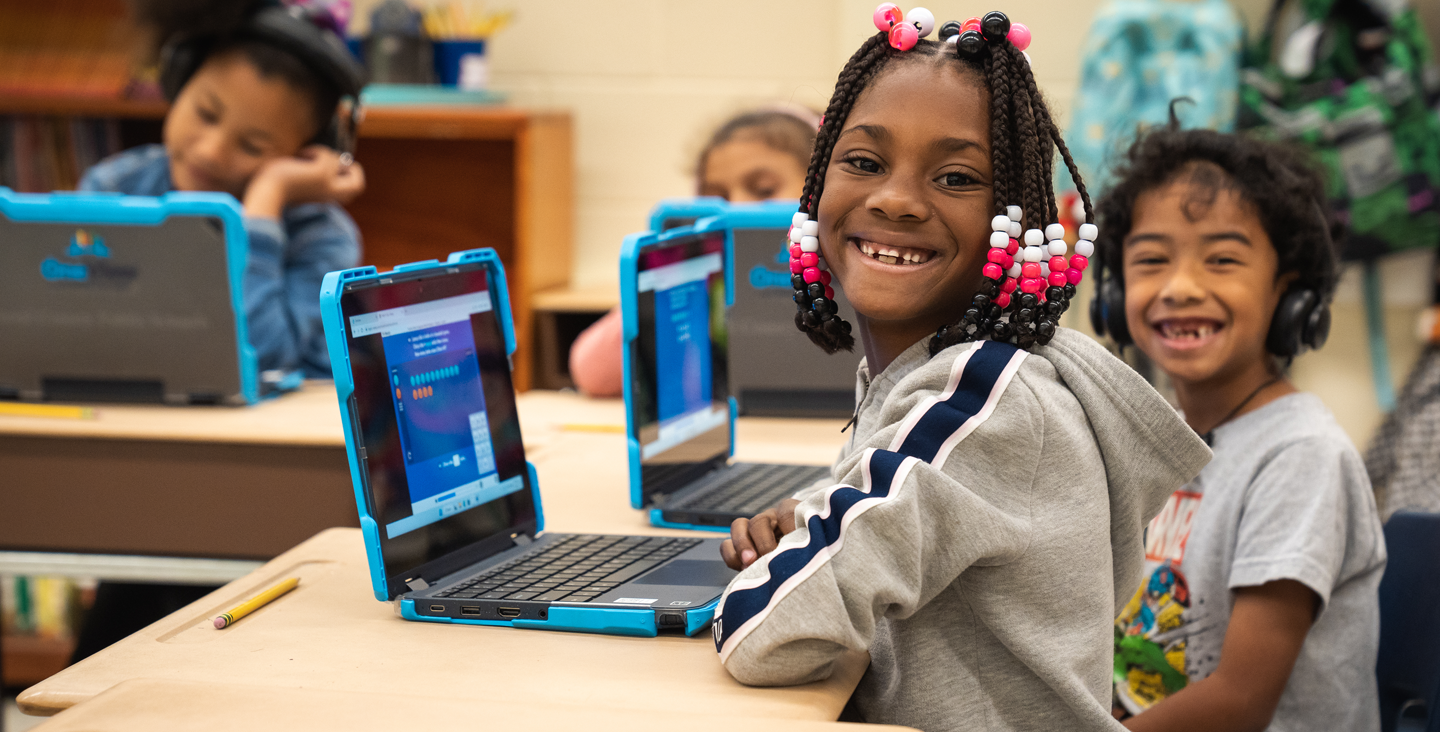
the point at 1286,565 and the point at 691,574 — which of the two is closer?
the point at 691,574

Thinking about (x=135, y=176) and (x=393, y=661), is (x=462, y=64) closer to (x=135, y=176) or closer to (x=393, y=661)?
(x=135, y=176)

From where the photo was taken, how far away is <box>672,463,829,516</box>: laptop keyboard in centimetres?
136

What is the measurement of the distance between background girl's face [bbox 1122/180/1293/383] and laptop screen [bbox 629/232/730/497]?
1.71 feet

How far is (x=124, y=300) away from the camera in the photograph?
1879mm

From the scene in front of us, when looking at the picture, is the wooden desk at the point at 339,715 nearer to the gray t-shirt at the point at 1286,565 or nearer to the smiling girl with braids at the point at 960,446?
the smiling girl with braids at the point at 960,446

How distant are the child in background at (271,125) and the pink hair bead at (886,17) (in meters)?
1.60

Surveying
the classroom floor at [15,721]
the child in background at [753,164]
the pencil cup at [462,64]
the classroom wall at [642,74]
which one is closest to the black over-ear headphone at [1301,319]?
the child in background at [753,164]

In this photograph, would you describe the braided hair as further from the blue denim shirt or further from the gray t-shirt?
the blue denim shirt

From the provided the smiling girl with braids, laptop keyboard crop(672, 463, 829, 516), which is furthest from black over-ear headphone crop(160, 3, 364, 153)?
the smiling girl with braids

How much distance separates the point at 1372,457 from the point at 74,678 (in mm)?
2806

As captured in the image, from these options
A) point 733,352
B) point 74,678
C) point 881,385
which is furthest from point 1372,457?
point 74,678

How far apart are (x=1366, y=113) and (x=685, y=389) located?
6.41 feet

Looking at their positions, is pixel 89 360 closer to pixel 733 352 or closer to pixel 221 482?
pixel 221 482

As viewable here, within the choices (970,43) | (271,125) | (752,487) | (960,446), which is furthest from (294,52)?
(960,446)
